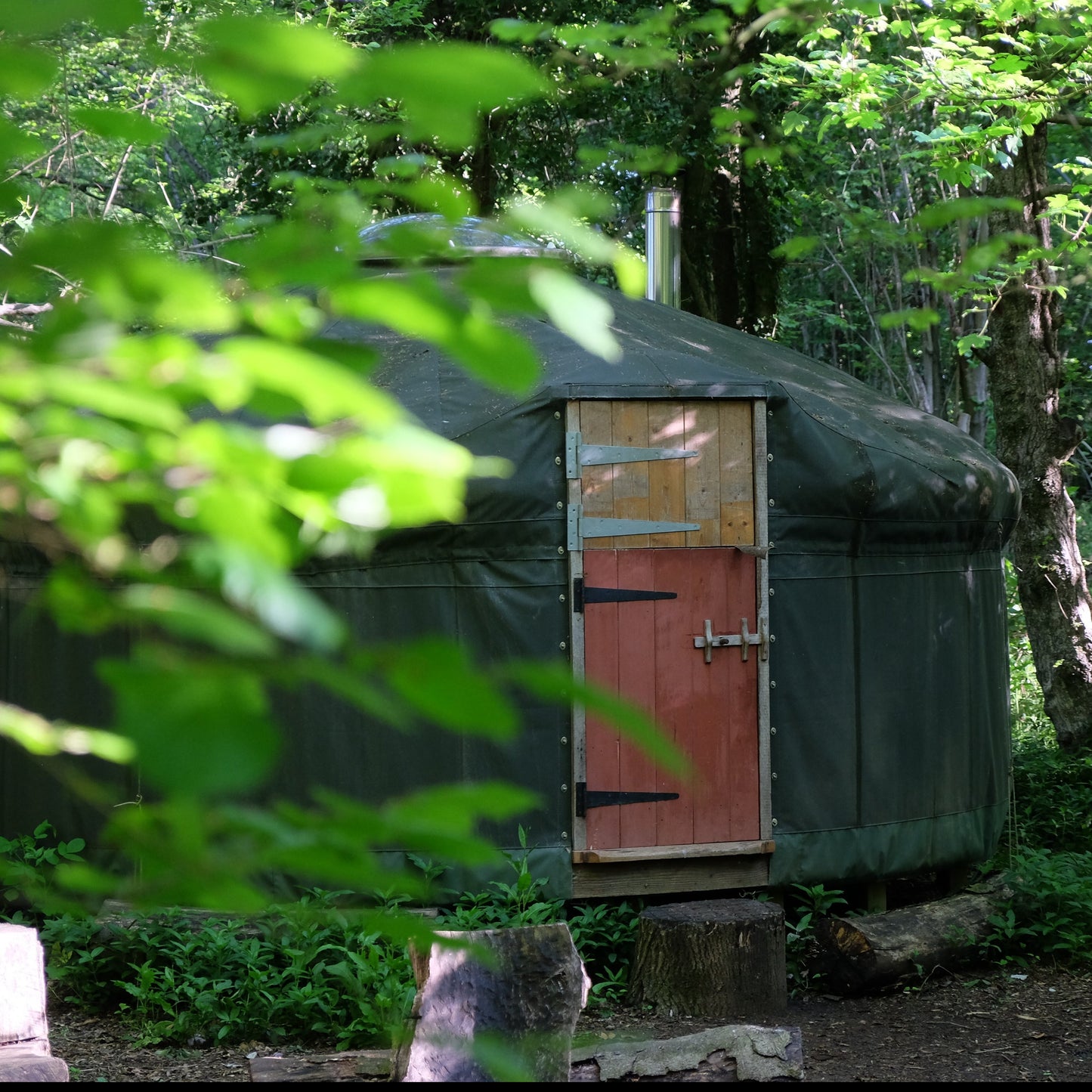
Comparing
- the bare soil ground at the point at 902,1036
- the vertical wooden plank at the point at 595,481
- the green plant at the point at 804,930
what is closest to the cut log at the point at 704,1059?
the bare soil ground at the point at 902,1036

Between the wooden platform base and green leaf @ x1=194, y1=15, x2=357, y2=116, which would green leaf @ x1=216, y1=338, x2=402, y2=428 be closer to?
green leaf @ x1=194, y1=15, x2=357, y2=116

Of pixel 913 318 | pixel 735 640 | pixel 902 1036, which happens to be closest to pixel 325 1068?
pixel 902 1036

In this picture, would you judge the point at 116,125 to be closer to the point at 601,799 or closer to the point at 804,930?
the point at 601,799

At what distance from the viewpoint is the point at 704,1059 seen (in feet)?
12.3

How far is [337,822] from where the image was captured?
2.55 feet

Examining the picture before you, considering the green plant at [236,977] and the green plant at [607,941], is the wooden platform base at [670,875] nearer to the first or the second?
the green plant at [607,941]

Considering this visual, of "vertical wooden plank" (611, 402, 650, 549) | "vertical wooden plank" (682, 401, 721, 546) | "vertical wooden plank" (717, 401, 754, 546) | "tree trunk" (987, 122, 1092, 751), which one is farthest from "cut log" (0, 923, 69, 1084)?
"tree trunk" (987, 122, 1092, 751)

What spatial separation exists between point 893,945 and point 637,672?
4.93ft

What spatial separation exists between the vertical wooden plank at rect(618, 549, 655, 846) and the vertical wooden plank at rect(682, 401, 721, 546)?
0.25m

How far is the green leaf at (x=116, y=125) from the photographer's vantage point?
848 mm

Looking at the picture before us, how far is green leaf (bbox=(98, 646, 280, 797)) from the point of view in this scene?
56 centimetres

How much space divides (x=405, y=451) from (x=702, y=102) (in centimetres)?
473

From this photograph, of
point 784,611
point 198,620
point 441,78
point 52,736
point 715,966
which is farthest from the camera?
point 784,611

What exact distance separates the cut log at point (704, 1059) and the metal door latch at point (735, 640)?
5.20ft
